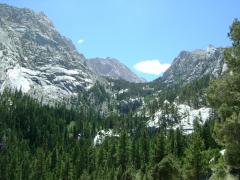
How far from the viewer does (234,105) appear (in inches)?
1166

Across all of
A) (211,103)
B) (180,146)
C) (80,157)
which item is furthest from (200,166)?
(80,157)

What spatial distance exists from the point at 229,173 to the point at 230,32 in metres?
14.4

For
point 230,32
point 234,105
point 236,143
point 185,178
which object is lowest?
point 185,178

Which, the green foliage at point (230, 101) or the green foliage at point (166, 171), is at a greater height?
the green foliage at point (230, 101)

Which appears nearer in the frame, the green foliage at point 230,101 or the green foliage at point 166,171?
the green foliage at point 230,101

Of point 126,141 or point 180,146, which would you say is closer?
point 180,146

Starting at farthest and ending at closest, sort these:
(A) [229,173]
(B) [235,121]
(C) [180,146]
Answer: (C) [180,146] < (A) [229,173] < (B) [235,121]

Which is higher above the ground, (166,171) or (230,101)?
(230,101)

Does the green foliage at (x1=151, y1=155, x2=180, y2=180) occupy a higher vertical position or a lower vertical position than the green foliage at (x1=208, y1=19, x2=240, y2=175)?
lower

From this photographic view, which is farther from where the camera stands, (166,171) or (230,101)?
(166,171)

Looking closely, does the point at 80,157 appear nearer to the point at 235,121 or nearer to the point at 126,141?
the point at 126,141

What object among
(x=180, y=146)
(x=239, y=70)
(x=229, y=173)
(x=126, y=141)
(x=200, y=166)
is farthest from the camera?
(x=126, y=141)

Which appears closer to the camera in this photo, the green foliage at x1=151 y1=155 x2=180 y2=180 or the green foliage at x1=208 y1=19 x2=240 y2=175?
the green foliage at x1=208 y1=19 x2=240 y2=175

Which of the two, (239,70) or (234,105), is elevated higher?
(239,70)
